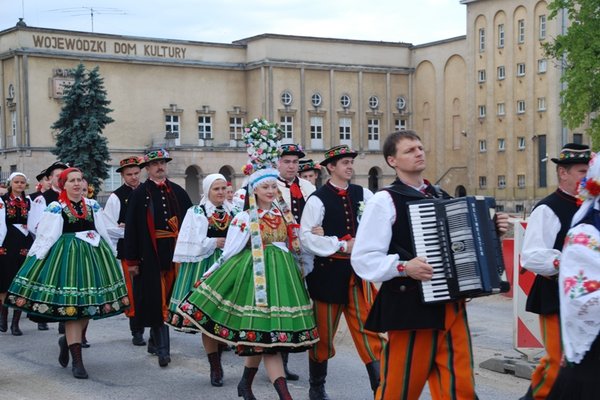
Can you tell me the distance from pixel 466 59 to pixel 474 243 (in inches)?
2349

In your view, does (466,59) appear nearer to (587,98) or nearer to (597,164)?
(587,98)

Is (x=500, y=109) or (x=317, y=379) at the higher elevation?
(x=500, y=109)

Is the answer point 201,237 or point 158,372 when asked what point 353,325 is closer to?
point 201,237

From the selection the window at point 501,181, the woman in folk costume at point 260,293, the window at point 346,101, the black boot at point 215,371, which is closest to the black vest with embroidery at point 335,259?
the woman in folk costume at point 260,293

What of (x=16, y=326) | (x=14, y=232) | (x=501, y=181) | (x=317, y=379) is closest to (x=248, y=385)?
(x=317, y=379)

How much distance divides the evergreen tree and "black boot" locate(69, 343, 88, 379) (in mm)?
35382

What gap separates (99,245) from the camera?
10.2 metres

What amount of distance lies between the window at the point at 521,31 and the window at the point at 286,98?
46.5ft

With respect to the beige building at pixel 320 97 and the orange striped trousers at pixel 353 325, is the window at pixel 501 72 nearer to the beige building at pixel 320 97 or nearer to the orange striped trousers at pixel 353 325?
the beige building at pixel 320 97

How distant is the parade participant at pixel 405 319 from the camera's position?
5758 mm

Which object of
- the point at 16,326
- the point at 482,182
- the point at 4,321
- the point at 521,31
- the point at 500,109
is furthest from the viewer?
the point at 482,182

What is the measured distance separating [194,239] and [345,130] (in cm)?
5822

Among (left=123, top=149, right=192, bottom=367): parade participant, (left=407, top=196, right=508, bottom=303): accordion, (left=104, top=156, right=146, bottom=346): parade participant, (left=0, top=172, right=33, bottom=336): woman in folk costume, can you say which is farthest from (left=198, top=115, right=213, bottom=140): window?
(left=407, top=196, right=508, bottom=303): accordion

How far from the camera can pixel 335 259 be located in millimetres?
8172
